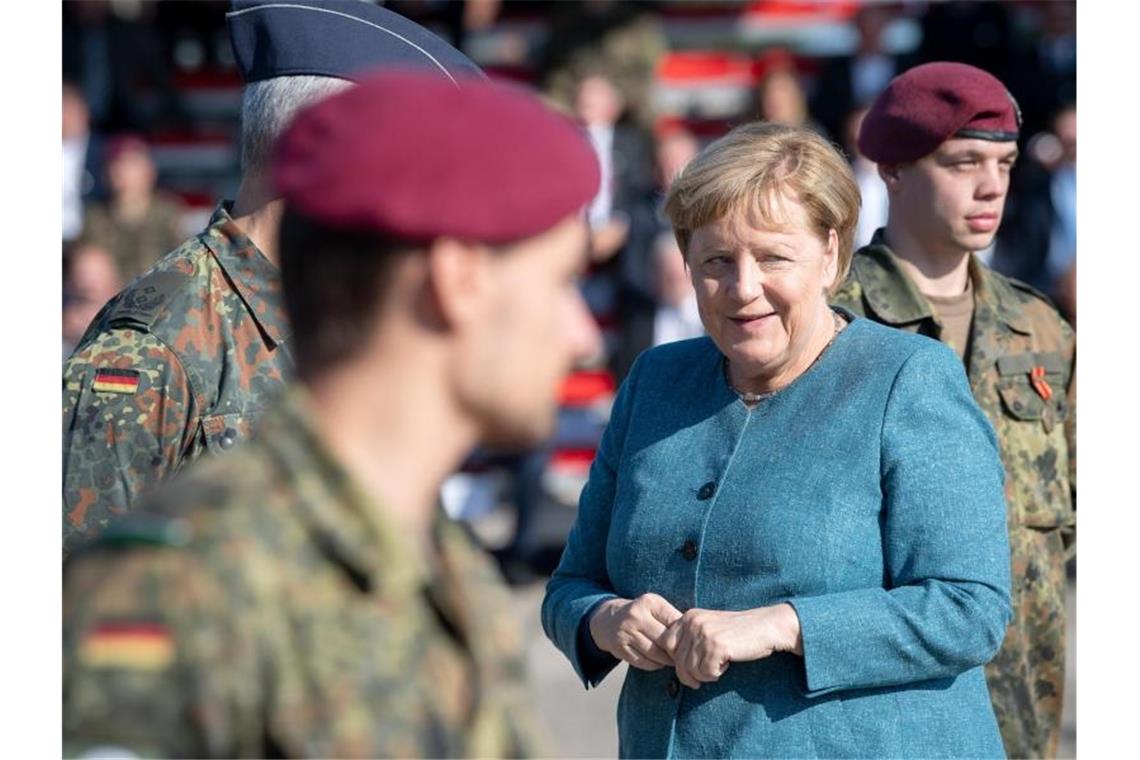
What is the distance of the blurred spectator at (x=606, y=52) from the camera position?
878 cm

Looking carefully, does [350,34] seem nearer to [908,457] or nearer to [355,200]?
[908,457]

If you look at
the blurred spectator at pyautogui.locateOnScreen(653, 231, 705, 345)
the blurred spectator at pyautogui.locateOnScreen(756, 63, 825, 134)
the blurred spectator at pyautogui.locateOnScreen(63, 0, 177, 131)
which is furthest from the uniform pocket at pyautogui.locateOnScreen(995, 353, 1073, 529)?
the blurred spectator at pyautogui.locateOnScreen(63, 0, 177, 131)

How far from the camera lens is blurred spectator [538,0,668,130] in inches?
346

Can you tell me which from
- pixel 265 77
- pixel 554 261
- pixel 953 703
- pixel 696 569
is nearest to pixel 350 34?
pixel 265 77

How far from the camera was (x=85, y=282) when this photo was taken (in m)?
8.94

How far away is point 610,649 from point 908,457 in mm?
576

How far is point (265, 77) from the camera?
2775 mm

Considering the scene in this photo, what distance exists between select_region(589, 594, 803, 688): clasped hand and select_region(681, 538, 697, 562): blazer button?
0.08 metres

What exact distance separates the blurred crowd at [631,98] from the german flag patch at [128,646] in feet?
20.1

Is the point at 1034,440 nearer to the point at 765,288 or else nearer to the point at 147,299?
the point at 765,288

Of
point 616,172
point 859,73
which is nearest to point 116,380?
point 616,172

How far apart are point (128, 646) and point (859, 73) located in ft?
25.9

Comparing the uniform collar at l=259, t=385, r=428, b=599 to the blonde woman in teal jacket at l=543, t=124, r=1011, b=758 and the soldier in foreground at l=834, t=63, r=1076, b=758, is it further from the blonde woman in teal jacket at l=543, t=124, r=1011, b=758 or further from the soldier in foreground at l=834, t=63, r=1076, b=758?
the soldier in foreground at l=834, t=63, r=1076, b=758

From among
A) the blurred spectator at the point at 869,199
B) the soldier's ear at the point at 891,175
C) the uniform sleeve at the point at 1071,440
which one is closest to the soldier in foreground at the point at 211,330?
the soldier's ear at the point at 891,175
